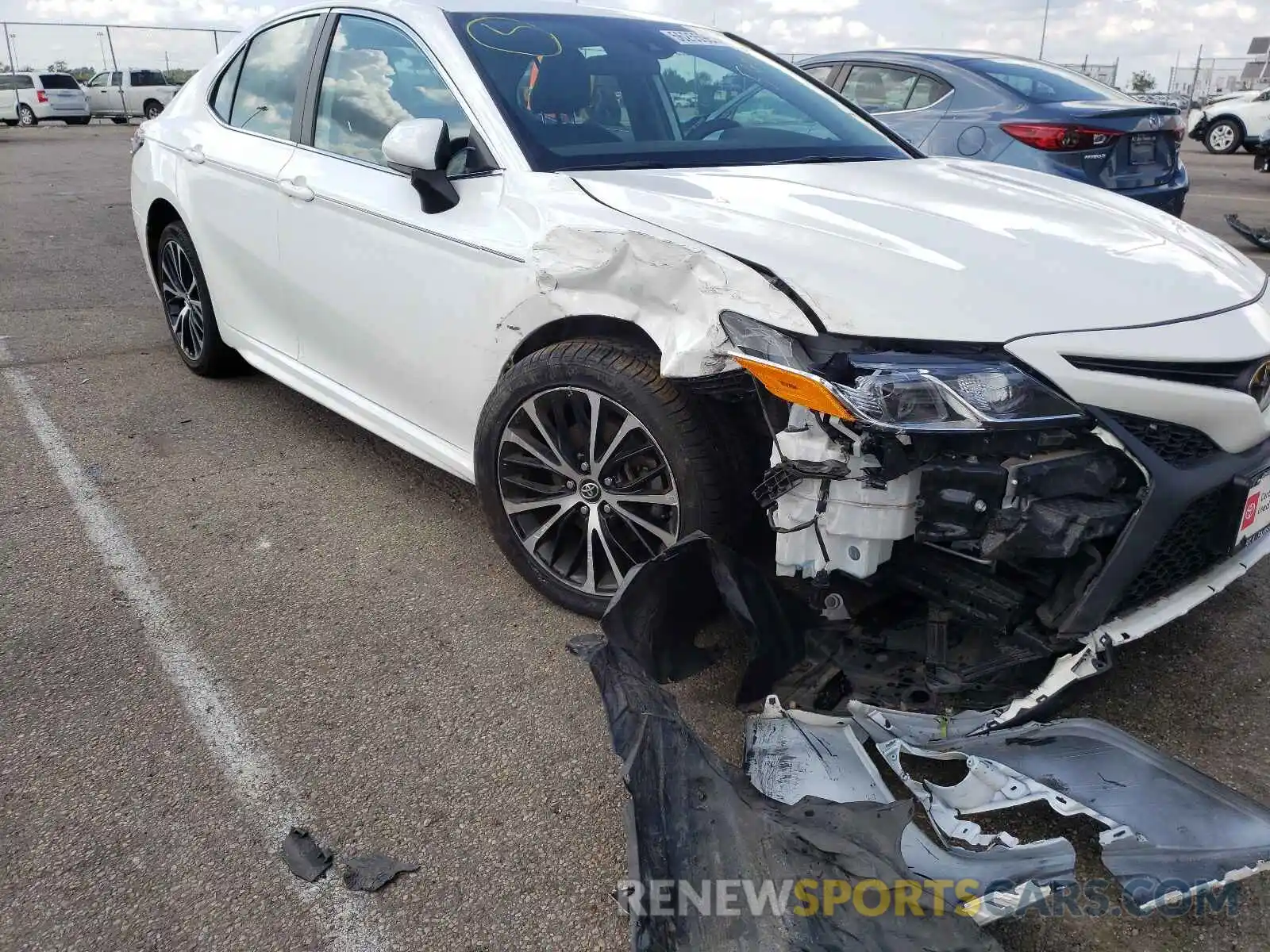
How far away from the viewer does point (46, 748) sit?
7.89 ft

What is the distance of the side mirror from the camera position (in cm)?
274

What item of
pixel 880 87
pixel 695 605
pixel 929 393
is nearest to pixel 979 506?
pixel 929 393

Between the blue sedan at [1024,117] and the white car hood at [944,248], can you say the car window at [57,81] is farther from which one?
the white car hood at [944,248]

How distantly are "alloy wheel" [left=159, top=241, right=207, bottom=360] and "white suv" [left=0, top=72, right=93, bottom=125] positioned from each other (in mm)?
26111

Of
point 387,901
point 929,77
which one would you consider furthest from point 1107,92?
point 387,901

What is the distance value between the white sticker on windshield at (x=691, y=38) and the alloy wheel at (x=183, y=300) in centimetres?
234

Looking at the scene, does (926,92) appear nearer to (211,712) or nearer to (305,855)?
(211,712)

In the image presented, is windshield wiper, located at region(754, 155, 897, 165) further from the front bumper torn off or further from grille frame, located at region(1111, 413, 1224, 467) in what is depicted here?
the front bumper torn off

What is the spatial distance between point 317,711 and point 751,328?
1.44 metres

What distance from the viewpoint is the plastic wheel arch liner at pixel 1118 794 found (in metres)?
1.85

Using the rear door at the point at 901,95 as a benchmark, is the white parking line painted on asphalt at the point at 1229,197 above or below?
below

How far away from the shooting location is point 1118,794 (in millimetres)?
2004

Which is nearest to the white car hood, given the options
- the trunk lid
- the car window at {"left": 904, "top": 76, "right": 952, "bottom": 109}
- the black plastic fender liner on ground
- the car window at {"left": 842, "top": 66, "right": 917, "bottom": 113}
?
the black plastic fender liner on ground

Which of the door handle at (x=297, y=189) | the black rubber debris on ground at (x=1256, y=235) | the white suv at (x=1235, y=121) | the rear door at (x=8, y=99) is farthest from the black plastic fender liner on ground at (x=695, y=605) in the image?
the rear door at (x=8, y=99)
